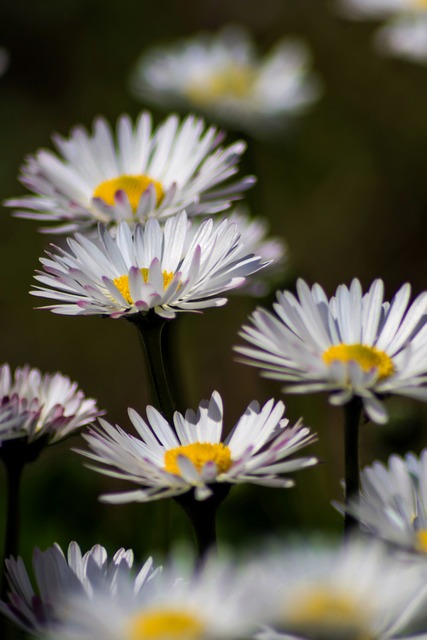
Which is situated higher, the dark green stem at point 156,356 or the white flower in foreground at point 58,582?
the dark green stem at point 156,356

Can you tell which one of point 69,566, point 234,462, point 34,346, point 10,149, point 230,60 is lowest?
point 69,566

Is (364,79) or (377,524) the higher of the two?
(364,79)

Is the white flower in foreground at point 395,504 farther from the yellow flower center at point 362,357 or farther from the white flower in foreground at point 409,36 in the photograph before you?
the white flower in foreground at point 409,36

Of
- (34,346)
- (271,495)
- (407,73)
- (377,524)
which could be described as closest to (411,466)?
(377,524)

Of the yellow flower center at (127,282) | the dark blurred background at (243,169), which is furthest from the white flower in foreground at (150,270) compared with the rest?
the dark blurred background at (243,169)

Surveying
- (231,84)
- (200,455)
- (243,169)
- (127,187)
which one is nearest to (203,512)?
(200,455)

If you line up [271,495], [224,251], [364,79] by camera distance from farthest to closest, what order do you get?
[364,79] < [271,495] < [224,251]

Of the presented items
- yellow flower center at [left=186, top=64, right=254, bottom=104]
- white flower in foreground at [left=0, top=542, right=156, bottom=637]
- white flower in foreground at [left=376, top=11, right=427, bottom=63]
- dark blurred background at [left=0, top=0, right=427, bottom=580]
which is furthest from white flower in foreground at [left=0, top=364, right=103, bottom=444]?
yellow flower center at [left=186, top=64, right=254, bottom=104]

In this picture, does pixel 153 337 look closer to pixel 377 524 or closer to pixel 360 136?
pixel 377 524
